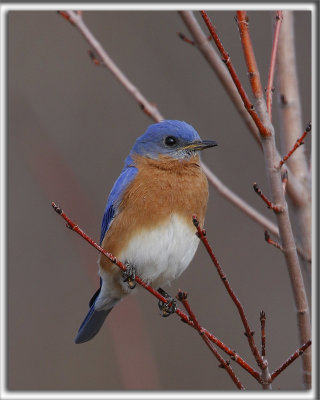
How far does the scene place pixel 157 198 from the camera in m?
2.88

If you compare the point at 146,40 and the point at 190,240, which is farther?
the point at 146,40

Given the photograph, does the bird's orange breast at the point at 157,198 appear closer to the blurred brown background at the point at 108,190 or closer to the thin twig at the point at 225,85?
the thin twig at the point at 225,85

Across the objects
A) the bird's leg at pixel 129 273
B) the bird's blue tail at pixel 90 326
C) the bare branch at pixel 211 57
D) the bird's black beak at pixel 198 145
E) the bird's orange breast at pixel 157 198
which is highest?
the bare branch at pixel 211 57

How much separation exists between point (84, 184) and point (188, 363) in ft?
4.65

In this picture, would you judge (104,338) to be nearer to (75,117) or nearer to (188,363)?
(188,363)

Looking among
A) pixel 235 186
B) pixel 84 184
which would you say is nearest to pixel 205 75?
pixel 235 186

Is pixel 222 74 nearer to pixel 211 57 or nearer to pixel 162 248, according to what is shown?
pixel 211 57

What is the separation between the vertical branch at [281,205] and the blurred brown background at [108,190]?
160cm

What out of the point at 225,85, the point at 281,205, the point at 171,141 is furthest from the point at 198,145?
the point at 281,205

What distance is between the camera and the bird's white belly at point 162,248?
2.86m

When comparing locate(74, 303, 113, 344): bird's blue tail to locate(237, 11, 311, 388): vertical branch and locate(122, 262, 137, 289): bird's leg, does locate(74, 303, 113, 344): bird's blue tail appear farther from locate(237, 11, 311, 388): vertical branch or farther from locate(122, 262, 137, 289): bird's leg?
locate(237, 11, 311, 388): vertical branch

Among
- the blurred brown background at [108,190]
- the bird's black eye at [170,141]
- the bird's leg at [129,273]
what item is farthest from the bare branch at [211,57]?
the blurred brown background at [108,190]

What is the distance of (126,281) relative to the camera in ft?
9.78

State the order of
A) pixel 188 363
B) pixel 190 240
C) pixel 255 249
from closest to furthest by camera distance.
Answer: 1. pixel 190 240
2. pixel 188 363
3. pixel 255 249
